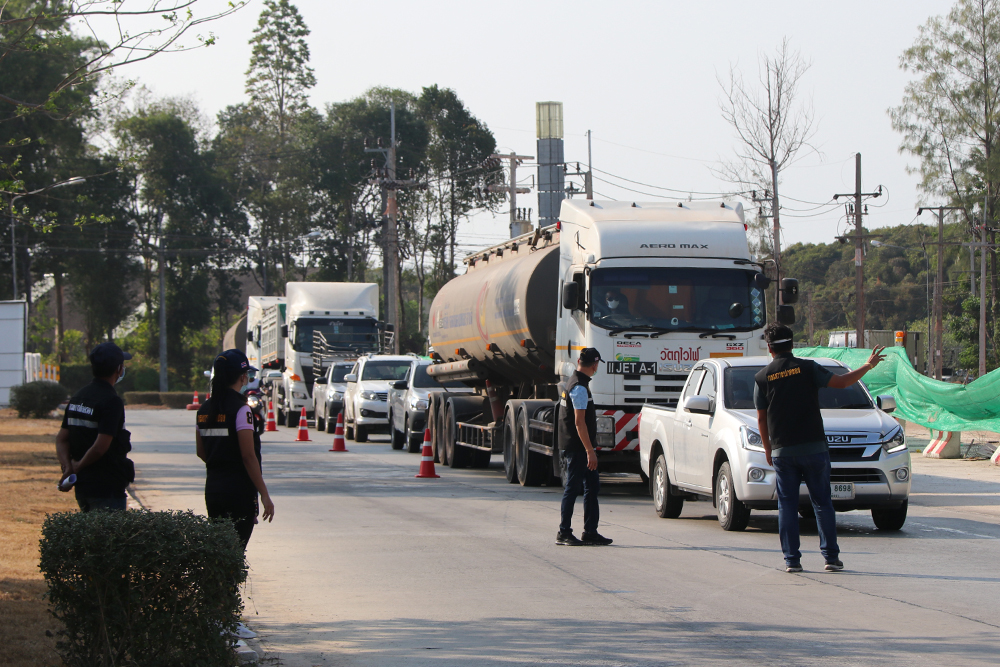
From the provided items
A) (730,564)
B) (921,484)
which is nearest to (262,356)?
(921,484)

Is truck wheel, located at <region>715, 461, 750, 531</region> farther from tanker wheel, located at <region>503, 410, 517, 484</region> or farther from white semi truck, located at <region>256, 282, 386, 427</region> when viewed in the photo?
white semi truck, located at <region>256, 282, 386, 427</region>

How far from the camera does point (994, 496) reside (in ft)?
53.7

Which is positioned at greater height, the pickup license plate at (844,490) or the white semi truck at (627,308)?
the white semi truck at (627,308)

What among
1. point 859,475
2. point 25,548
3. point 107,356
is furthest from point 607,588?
point 25,548

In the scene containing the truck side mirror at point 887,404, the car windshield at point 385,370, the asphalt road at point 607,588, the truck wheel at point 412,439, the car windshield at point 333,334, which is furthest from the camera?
the car windshield at point 333,334

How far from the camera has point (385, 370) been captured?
Result: 31406mm

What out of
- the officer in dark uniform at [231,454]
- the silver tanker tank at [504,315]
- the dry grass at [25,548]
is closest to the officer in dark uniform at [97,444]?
the officer in dark uniform at [231,454]

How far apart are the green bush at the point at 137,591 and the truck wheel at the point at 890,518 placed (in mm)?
8603

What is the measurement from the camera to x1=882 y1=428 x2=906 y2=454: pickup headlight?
12000 mm

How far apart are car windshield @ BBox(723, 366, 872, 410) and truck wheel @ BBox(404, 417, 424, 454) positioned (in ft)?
46.4

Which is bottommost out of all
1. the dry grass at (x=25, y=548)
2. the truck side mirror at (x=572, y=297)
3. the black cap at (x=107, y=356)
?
the dry grass at (x=25, y=548)

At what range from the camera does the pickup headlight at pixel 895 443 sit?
12000 mm

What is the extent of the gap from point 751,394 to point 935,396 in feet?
37.1

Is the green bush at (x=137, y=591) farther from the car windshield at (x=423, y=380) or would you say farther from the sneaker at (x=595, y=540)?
the car windshield at (x=423, y=380)
